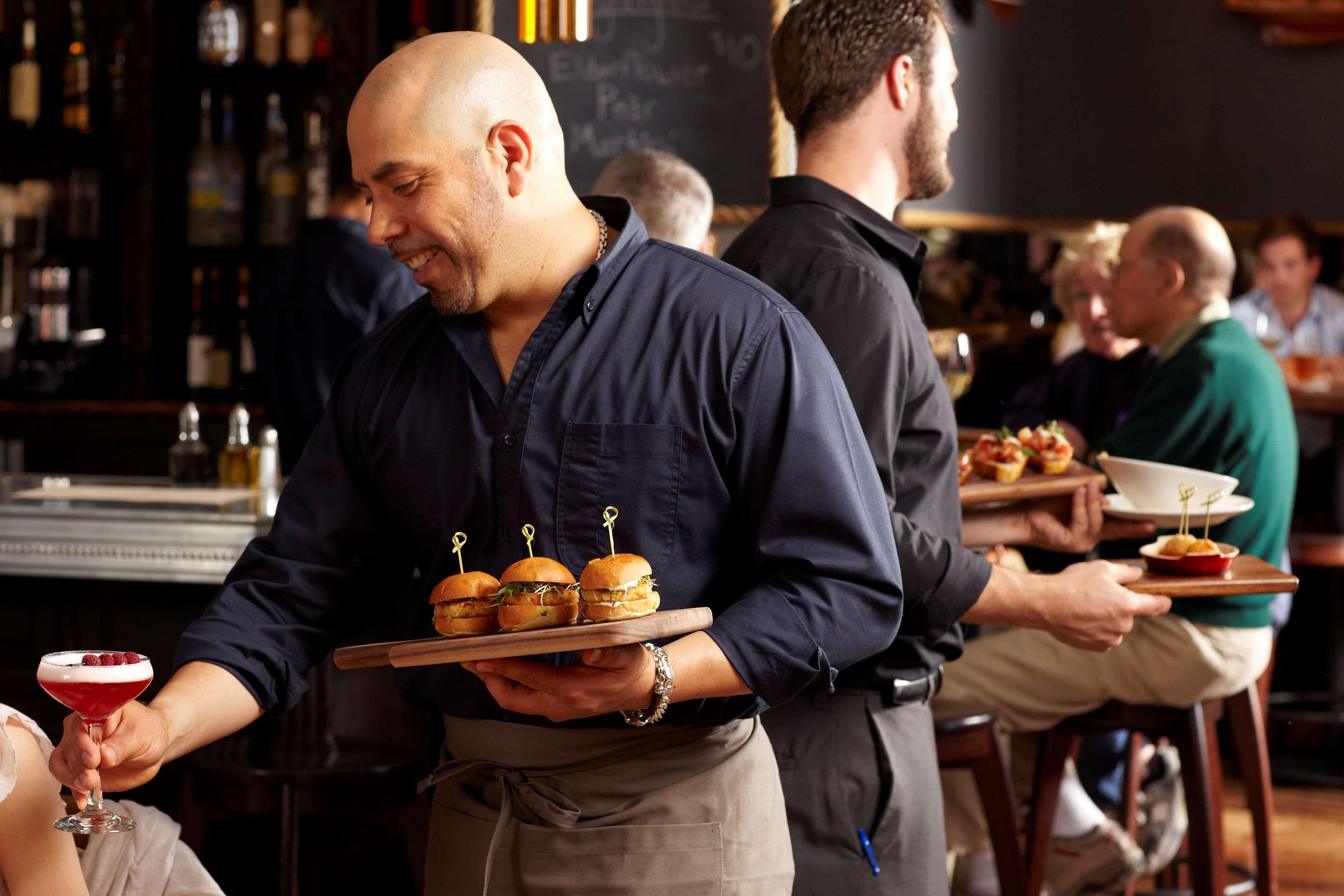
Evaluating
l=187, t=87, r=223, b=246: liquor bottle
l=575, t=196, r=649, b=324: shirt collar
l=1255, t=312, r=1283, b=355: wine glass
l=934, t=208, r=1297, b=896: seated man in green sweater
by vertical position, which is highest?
l=187, t=87, r=223, b=246: liquor bottle

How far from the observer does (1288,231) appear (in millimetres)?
5551

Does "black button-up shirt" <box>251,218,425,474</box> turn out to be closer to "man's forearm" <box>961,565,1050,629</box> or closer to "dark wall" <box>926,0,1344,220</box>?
"man's forearm" <box>961,565,1050,629</box>

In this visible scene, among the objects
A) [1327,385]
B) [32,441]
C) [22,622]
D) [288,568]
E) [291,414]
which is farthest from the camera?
[32,441]

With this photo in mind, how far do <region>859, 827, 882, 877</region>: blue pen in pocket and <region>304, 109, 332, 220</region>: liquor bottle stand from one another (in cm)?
352

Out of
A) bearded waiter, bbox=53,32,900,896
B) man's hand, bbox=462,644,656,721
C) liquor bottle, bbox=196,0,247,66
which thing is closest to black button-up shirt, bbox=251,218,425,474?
liquor bottle, bbox=196,0,247,66

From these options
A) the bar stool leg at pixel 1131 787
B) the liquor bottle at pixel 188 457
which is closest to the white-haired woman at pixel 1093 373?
the bar stool leg at pixel 1131 787

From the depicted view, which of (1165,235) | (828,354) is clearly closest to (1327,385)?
(1165,235)

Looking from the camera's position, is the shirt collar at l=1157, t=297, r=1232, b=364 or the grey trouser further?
the shirt collar at l=1157, t=297, r=1232, b=364

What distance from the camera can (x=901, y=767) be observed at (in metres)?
1.91

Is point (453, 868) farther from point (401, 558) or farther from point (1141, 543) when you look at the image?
point (1141, 543)

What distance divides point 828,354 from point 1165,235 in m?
2.14

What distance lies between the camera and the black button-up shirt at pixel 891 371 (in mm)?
1808

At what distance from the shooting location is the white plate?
2359 millimetres

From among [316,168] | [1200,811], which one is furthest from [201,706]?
[316,168]
